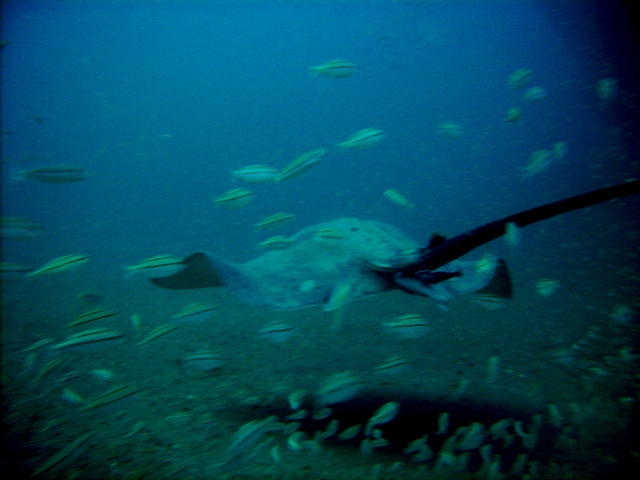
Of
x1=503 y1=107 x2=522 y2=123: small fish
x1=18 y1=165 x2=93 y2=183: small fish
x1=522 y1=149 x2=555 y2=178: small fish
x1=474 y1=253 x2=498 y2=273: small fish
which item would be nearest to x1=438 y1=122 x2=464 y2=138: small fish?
x1=503 y1=107 x2=522 y2=123: small fish

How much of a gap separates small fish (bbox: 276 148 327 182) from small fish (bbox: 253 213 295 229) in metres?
0.47

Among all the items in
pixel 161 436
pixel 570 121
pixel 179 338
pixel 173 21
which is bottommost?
pixel 161 436

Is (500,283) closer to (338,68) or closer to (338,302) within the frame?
(338,302)

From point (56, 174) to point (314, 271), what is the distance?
3203 millimetres

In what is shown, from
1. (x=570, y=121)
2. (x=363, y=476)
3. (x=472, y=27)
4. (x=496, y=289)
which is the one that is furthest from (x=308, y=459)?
(x=472, y=27)

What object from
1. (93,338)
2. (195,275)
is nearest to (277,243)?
(195,275)

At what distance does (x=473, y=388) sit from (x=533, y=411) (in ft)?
2.17

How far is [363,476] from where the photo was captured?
9.04ft

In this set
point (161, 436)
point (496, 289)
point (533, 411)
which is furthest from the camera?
point (496, 289)

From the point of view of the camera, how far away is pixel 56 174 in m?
3.79

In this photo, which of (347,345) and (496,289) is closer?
(496,289)

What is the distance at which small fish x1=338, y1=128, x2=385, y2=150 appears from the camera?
4.33 metres

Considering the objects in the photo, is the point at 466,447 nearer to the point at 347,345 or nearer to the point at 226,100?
the point at 347,345

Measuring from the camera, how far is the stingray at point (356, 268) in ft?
11.0
